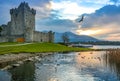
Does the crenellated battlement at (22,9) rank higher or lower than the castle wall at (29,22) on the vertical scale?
higher

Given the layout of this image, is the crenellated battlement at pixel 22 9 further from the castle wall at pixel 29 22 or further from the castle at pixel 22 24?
the castle wall at pixel 29 22

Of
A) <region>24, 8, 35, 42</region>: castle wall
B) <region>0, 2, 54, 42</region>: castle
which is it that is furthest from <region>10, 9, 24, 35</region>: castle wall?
<region>24, 8, 35, 42</region>: castle wall

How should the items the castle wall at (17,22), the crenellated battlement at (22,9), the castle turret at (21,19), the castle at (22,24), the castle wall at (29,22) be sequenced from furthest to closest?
the crenellated battlement at (22,9) → the castle wall at (17,22) → the castle turret at (21,19) → the castle at (22,24) → the castle wall at (29,22)

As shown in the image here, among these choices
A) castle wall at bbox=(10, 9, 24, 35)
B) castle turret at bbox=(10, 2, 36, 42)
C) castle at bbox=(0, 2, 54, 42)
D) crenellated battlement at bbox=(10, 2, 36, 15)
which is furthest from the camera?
crenellated battlement at bbox=(10, 2, 36, 15)

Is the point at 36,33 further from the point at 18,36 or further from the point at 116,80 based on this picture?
the point at 116,80

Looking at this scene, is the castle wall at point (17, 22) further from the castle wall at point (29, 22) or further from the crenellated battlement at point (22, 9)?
the castle wall at point (29, 22)

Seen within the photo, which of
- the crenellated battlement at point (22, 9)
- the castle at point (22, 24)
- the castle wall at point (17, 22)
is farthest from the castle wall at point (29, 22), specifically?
the castle wall at point (17, 22)

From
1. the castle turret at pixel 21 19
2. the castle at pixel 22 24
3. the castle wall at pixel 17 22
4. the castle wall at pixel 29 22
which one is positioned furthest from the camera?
the castle wall at pixel 17 22

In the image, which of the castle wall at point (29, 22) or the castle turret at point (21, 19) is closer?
the castle wall at point (29, 22)

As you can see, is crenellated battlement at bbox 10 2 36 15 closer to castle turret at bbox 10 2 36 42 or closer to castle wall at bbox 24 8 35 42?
castle turret at bbox 10 2 36 42

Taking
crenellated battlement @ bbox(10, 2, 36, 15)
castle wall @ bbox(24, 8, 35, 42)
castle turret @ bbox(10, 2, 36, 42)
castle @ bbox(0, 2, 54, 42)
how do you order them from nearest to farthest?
castle wall @ bbox(24, 8, 35, 42), castle @ bbox(0, 2, 54, 42), castle turret @ bbox(10, 2, 36, 42), crenellated battlement @ bbox(10, 2, 36, 15)

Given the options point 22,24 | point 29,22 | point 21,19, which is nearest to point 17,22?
point 21,19

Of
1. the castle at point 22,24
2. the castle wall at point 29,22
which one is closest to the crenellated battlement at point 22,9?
the castle at point 22,24

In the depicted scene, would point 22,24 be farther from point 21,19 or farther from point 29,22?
point 29,22
